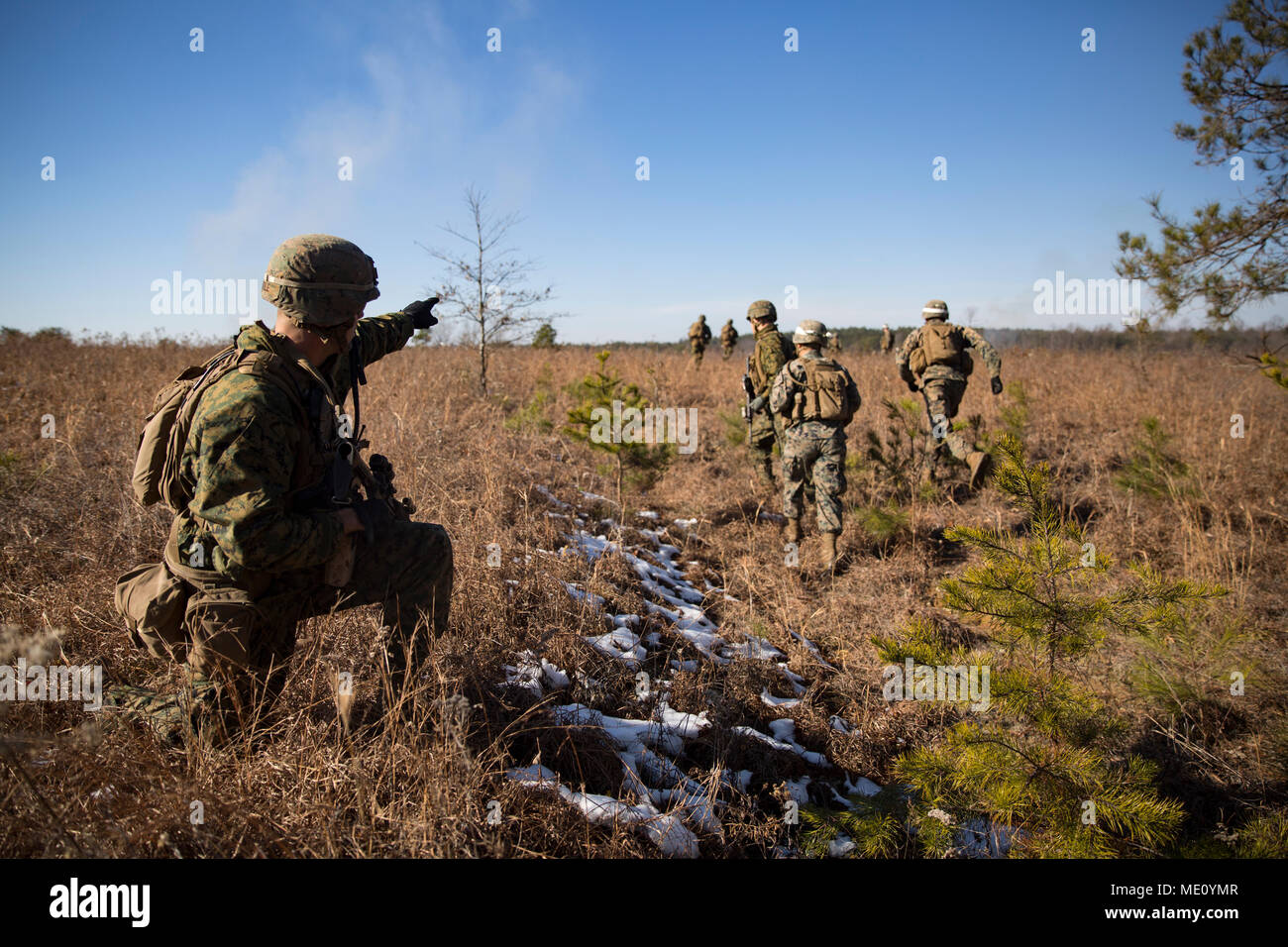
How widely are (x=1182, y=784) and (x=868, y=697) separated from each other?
4.15 ft

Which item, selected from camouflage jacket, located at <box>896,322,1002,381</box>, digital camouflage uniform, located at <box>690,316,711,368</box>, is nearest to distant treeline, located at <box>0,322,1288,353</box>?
camouflage jacket, located at <box>896,322,1002,381</box>

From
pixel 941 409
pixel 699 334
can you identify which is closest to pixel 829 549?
pixel 941 409

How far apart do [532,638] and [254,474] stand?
1.63 metres

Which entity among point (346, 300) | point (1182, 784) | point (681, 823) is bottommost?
point (1182, 784)

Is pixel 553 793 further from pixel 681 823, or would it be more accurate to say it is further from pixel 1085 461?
pixel 1085 461

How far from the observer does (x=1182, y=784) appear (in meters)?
2.65

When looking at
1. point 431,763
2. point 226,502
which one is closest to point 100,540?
point 226,502

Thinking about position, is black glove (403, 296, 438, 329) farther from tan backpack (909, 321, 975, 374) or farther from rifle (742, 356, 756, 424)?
tan backpack (909, 321, 975, 374)

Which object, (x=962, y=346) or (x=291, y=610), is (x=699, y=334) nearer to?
(x=962, y=346)

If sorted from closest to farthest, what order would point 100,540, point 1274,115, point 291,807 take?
point 291,807, point 100,540, point 1274,115

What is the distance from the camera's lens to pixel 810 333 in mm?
5281

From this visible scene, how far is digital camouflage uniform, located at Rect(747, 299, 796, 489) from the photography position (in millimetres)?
6340

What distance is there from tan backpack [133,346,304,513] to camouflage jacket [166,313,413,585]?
34mm

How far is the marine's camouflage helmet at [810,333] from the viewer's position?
17.4 ft
